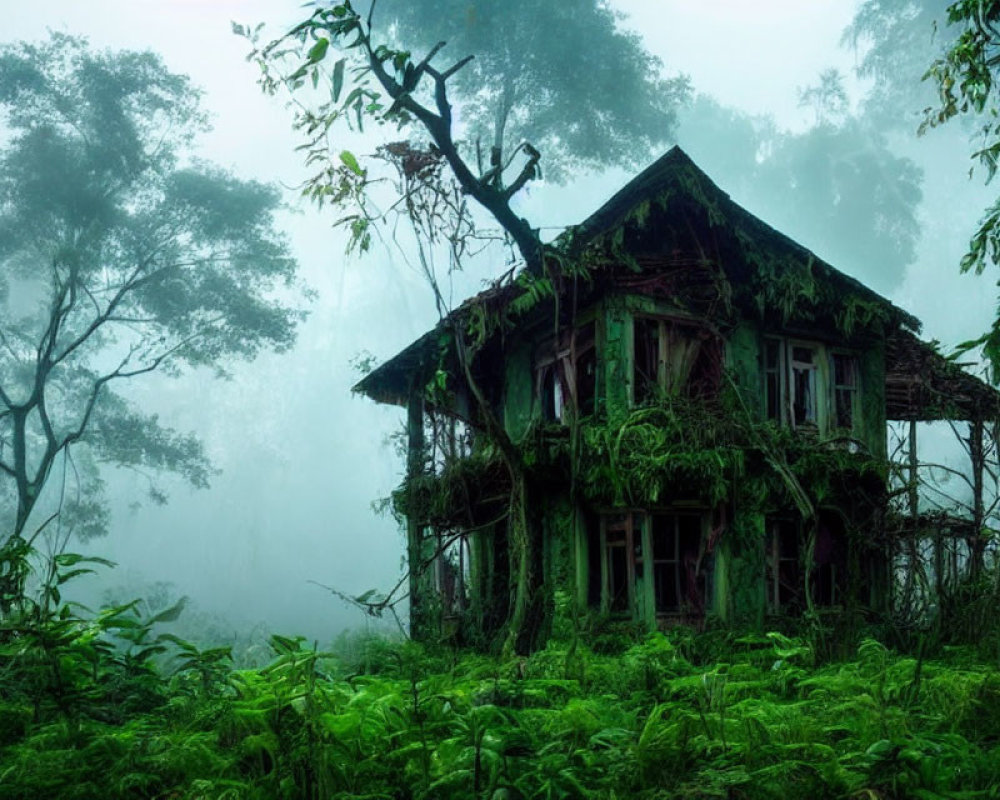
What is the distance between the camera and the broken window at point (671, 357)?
16.6 metres

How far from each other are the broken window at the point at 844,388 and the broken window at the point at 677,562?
4.11 m

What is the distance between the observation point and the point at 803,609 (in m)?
16.5

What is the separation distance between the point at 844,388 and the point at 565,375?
585 cm

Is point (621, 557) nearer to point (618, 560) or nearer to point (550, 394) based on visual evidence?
point (618, 560)

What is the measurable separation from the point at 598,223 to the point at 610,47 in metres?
23.4

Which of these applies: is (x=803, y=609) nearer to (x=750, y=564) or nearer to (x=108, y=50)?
(x=750, y=564)

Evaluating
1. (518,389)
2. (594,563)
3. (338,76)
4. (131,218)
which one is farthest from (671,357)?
(131,218)

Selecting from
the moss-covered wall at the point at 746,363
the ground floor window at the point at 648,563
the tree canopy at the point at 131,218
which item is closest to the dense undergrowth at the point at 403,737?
the ground floor window at the point at 648,563

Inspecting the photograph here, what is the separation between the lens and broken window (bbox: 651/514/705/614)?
16297 mm

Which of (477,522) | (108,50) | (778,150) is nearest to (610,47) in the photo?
(108,50)

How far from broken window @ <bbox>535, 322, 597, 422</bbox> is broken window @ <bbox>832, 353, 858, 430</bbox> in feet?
16.0

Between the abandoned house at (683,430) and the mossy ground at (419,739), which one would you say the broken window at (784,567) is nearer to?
the abandoned house at (683,430)

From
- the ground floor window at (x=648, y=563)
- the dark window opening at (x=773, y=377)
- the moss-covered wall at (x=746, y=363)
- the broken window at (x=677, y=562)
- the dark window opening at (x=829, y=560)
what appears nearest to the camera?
the ground floor window at (x=648, y=563)

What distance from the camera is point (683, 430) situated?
Answer: 15.6m
